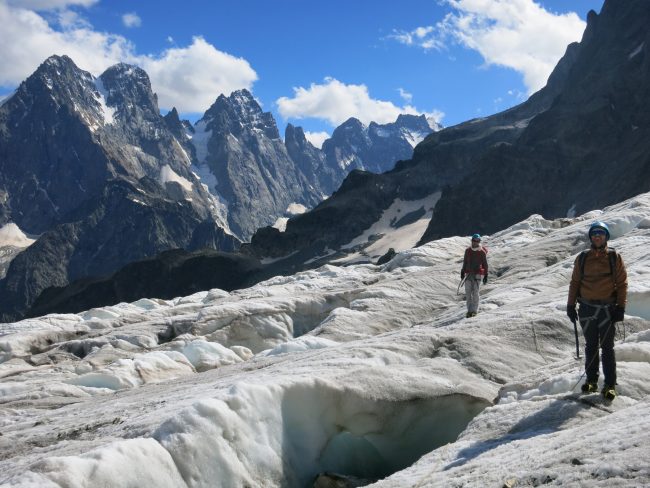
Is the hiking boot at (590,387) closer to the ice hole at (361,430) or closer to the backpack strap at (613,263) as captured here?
the backpack strap at (613,263)

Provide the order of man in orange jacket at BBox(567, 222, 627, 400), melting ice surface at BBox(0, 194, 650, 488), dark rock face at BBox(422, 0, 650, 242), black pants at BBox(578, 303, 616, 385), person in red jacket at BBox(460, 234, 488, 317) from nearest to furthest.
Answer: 1. melting ice surface at BBox(0, 194, 650, 488)
2. black pants at BBox(578, 303, 616, 385)
3. man in orange jacket at BBox(567, 222, 627, 400)
4. person in red jacket at BBox(460, 234, 488, 317)
5. dark rock face at BBox(422, 0, 650, 242)

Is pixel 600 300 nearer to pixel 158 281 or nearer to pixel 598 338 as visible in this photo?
pixel 598 338

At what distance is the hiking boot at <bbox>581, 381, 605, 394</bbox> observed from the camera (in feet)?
36.8

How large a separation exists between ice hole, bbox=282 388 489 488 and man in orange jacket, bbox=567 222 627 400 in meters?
2.70

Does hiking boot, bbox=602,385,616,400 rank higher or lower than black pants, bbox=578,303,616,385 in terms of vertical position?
lower

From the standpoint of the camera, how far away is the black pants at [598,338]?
10914mm

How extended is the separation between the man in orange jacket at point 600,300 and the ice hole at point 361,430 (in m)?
2.70

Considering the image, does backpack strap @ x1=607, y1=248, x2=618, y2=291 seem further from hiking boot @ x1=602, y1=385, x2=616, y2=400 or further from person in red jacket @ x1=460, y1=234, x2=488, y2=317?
person in red jacket @ x1=460, y1=234, x2=488, y2=317

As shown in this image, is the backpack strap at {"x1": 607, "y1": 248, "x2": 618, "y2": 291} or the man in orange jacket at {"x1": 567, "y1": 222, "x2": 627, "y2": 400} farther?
the backpack strap at {"x1": 607, "y1": 248, "x2": 618, "y2": 291}

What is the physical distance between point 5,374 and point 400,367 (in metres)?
19.7

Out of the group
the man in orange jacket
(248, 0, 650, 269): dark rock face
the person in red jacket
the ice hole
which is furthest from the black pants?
(248, 0, 650, 269): dark rock face

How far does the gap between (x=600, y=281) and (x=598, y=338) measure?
0.93 metres

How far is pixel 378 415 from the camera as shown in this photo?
12.6 meters

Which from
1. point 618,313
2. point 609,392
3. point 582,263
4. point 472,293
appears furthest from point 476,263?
point 609,392
